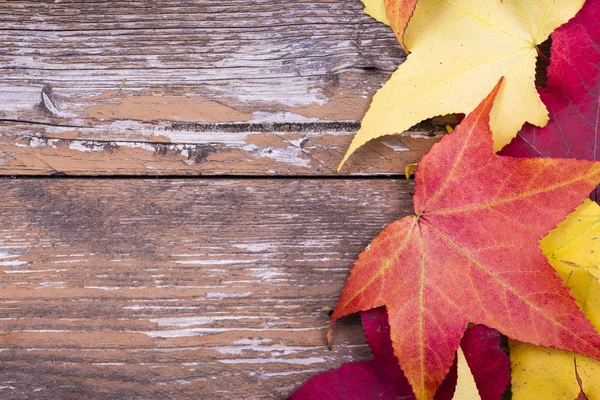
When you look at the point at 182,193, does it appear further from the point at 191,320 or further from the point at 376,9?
the point at 376,9

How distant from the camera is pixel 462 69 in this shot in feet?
2.08

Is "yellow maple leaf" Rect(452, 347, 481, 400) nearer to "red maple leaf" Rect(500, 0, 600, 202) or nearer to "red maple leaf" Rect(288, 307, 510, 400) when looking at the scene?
"red maple leaf" Rect(288, 307, 510, 400)

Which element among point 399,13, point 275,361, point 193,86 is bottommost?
point 275,361

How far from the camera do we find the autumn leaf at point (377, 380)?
66 cm

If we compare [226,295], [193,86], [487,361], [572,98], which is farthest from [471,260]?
[193,86]

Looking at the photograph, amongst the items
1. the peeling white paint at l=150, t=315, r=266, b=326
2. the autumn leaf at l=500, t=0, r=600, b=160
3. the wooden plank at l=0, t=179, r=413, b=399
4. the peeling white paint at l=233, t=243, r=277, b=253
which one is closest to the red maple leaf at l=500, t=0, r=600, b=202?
the autumn leaf at l=500, t=0, r=600, b=160

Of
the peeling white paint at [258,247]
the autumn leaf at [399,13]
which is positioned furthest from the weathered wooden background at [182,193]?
the autumn leaf at [399,13]

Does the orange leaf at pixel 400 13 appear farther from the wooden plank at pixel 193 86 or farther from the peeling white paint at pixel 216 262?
the peeling white paint at pixel 216 262

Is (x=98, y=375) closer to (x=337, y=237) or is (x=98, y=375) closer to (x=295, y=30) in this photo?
(x=337, y=237)

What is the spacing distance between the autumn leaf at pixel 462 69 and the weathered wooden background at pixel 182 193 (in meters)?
0.08

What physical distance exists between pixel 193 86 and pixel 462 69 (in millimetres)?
377

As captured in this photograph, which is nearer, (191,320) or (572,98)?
(572,98)

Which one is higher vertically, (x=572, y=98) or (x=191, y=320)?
(x=572, y=98)

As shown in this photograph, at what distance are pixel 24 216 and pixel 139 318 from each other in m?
0.23
